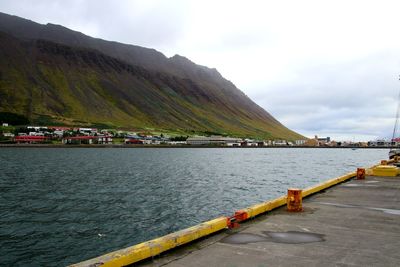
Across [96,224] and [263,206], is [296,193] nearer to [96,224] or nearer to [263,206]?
[263,206]

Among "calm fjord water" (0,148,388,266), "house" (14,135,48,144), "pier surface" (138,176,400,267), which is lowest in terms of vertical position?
"calm fjord water" (0,148,388,266)

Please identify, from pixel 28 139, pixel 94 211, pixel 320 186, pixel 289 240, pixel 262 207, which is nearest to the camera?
pixel 289 240

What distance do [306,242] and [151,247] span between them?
480cm

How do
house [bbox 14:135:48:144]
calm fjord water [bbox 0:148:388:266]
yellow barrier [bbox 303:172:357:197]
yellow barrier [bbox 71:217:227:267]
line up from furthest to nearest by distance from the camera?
house [bbox 14:135:48:144] → yellow barrier [bbox 303:172:357:197] → calm fjord water [bbox 0:148:388:266] → yellow barrier [bbox 71:217:227:267]

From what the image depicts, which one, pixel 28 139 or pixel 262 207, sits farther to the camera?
pixel 28 139

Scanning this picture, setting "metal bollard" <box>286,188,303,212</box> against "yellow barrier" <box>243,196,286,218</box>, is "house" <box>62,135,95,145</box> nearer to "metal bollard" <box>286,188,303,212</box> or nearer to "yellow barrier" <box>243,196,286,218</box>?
"yellow barrier" <box>243,196,286,218</box>

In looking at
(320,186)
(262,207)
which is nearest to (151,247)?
(262,207)

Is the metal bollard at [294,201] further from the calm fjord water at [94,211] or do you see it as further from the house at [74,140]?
the house at [74,140]

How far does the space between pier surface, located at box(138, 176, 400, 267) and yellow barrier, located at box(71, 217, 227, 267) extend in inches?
8.1

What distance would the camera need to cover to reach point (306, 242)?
10.9 m

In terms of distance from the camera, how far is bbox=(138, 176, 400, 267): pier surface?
923 cm

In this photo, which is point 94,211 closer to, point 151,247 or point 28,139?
point 151,247

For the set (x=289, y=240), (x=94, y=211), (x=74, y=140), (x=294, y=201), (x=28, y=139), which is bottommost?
(x=94, y=211)

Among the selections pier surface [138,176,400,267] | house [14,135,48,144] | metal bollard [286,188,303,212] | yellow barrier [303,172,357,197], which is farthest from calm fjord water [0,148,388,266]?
house [14,135,48,144]
